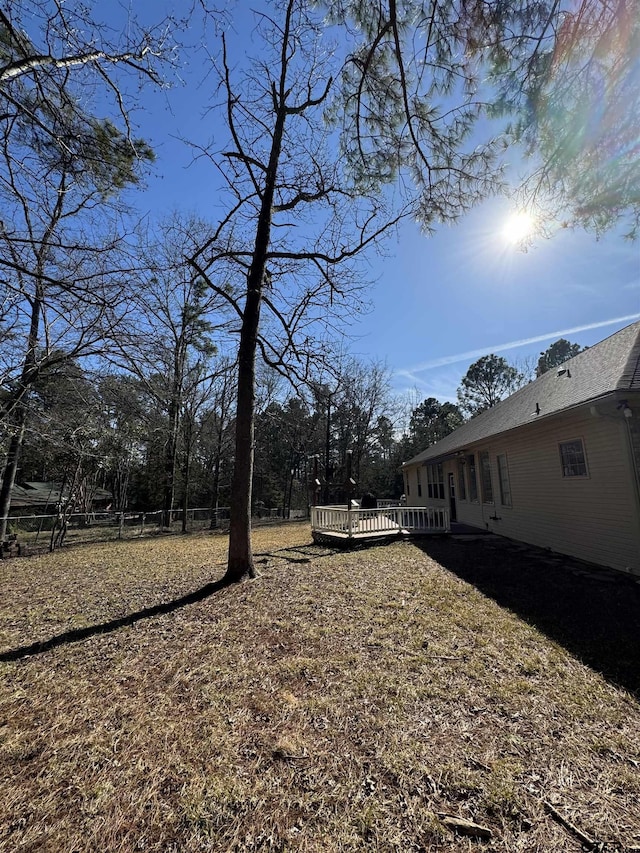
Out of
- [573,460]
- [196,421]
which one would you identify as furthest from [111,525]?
[573,460]

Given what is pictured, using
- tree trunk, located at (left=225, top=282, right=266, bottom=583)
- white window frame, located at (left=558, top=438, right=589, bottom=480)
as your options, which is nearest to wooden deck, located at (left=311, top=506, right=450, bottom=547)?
white window frame, located at (left=558, top=438, right=589, bottom=480)

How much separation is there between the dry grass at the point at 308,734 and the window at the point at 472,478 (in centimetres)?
849

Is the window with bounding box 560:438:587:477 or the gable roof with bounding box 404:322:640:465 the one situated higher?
the gable roof with bounding box 404:322:640:465

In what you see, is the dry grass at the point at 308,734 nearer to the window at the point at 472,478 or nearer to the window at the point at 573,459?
the window at the point at 573,459

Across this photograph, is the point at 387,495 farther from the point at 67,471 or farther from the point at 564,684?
the point at 564,684

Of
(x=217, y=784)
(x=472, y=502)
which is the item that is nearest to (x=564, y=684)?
(x=217, y=784)

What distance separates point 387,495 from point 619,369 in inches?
1205

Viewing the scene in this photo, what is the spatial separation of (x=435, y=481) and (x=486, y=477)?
6.41 meters

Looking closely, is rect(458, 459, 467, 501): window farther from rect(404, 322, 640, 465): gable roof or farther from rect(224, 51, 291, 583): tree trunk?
rect(224, 51, 291, 583): tree trunk

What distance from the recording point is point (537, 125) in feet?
16.7

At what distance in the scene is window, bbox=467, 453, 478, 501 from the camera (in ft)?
41.4

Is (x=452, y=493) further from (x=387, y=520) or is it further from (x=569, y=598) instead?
(x=569, y=598)

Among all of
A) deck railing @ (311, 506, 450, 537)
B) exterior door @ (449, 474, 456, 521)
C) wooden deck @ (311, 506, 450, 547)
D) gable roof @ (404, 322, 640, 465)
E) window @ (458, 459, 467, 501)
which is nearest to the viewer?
gable roof @ (404, 322, 640, 465)

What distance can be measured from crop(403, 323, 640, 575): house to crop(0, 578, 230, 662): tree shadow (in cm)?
640
